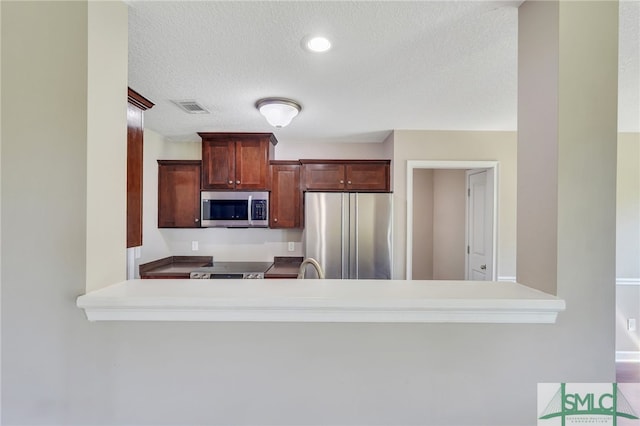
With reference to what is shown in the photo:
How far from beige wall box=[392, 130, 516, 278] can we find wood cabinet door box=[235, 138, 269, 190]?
Result: 4.99 feet

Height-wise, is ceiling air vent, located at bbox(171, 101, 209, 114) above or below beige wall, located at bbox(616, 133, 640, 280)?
above

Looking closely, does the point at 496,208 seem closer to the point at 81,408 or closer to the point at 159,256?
the point at 81,408

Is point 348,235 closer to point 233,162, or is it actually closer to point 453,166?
point 453,166

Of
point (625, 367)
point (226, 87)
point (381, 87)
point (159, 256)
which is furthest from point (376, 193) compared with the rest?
point (625, 367)

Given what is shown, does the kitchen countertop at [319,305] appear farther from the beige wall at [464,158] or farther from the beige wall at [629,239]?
the beige wall at [629,239]

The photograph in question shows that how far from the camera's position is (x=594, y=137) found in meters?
1.05

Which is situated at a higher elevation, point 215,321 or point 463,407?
point 215,321

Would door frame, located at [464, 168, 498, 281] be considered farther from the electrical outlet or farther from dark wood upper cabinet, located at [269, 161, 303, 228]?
dark wood upper cabinet, located at [269, 161, 303, 228]

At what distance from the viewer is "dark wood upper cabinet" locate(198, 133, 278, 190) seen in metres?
3.46

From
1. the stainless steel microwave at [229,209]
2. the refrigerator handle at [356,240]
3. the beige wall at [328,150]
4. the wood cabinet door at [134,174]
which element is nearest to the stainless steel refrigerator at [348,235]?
the refrigerator handle at [356,240]

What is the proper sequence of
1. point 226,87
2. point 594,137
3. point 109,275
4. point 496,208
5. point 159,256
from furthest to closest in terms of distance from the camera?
point 159,256, point 496,208, point 226,87, point 109,275, point 594,137

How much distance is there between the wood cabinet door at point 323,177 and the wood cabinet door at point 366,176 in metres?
0.10

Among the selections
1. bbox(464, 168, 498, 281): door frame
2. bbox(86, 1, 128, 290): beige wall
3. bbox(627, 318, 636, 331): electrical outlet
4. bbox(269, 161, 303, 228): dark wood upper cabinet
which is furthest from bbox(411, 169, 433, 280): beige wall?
bbox(86, 1, 128, 290): beige wall

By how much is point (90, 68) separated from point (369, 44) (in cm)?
127
